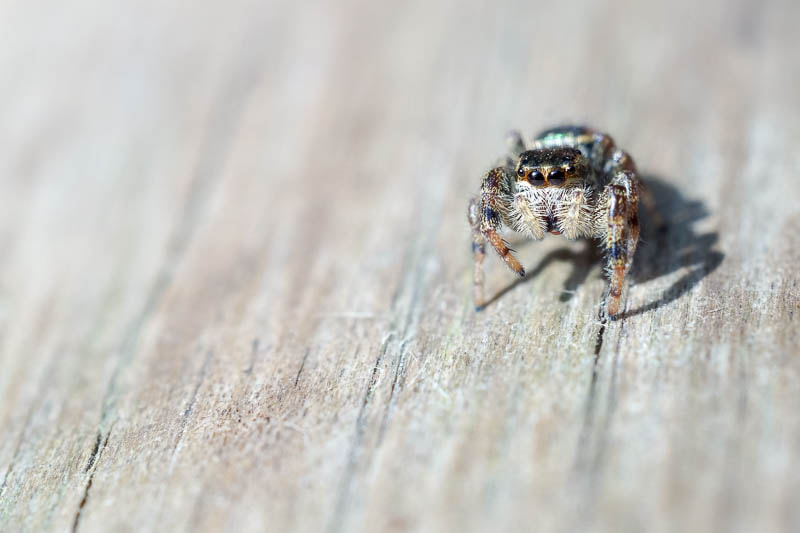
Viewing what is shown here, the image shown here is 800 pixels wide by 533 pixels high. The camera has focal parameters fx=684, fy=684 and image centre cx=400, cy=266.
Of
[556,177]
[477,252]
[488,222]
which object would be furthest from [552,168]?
[477,252]

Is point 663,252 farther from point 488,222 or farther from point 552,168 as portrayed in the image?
point 488,222

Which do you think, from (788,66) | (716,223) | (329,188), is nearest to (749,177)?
(716,223)

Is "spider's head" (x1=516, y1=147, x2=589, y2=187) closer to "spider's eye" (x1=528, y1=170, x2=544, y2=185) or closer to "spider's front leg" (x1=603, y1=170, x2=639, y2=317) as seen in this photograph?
"spider's eye" (x1=528, y1=170, x2=544, y2=185)

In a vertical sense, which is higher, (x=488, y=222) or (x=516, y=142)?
(x=516, y=142)

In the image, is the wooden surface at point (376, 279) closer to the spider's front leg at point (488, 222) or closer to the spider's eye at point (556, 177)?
the spider's front leg at point (488, 222)

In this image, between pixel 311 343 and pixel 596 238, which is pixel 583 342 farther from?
pixel 311 343

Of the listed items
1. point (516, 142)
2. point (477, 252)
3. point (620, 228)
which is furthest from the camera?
point (516, 142)
